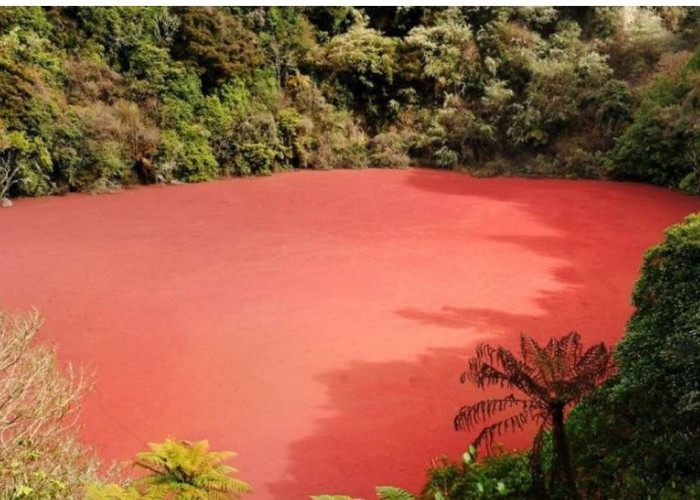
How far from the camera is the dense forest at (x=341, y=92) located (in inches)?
718

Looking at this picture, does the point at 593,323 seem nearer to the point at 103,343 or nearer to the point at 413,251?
the point at 413,251

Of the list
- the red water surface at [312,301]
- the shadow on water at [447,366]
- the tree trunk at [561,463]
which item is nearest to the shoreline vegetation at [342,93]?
the red water surface at [312,301]

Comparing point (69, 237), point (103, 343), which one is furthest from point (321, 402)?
point (69, 237)

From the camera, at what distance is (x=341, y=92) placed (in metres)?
24.5

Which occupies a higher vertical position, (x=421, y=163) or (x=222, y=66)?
(x=222, y=66)

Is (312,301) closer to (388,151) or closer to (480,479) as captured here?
(480,479)

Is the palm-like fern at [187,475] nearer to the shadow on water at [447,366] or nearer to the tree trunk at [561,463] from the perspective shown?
the shadow on water at [447,366]

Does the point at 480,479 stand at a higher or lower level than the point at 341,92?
lower

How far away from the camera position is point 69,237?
45.5 feet

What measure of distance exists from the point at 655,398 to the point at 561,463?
0.91m

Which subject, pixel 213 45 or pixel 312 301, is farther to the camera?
pixel 213 45

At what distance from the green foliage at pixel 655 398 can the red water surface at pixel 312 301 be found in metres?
1.31

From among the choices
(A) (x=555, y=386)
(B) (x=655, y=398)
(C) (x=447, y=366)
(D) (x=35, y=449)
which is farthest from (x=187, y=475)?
(C) (x=447, y=366)

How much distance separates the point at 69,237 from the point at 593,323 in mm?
11023
